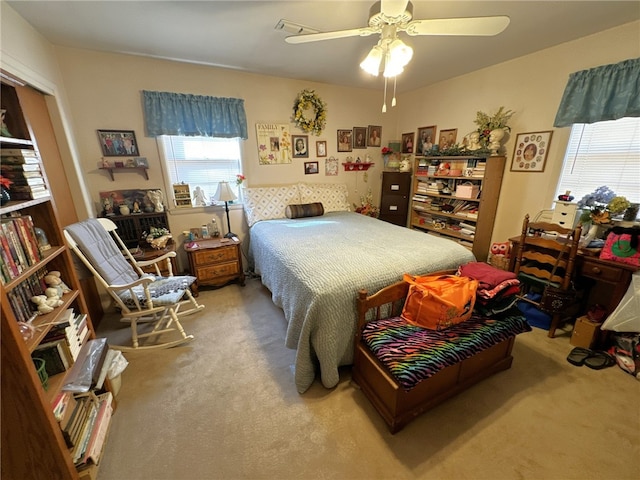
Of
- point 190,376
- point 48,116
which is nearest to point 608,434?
point 190,376

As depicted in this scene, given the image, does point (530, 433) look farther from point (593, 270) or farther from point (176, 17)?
point (176, 17)

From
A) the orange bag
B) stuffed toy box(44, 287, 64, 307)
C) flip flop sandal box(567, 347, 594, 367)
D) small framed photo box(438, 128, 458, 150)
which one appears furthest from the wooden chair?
stuffed toy box(44, 287, 64, 307)

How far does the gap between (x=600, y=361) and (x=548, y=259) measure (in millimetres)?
807

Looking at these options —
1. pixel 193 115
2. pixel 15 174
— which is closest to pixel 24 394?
pixel 15 174

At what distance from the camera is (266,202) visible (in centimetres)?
330

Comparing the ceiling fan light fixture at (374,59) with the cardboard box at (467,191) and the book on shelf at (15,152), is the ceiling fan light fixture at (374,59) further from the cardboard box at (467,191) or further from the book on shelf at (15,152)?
the cardboard box at (467,191)

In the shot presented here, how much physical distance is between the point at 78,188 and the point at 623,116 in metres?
4.76

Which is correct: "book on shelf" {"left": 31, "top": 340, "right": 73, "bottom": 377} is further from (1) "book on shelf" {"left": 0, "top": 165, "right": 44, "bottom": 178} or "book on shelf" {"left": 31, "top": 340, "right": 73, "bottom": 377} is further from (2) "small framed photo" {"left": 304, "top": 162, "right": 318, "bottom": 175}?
(2) "small framed photo" {"left": 304, "top": 162, "right": 318, "bottom": 175}

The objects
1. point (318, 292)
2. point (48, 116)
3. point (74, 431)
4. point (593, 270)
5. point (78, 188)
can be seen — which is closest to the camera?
point (74, 431)

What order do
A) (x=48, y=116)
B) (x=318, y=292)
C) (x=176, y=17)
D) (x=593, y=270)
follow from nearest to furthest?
(x=318, y=292), (x=176, y=17), (x=593, y=270), (x=48, y=116)

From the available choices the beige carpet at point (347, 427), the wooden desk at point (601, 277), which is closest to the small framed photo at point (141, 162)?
the beige carpet at point (347, 427)

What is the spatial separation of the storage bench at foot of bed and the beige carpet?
0.24ft

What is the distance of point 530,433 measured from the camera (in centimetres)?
141

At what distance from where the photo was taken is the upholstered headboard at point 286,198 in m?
3.24
